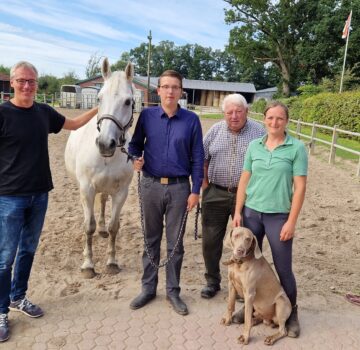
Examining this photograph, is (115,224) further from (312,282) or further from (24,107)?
(312,282)

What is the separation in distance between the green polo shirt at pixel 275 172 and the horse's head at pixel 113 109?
1.15 metres

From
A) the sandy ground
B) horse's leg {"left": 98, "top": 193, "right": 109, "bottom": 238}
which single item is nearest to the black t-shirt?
the sandy ground

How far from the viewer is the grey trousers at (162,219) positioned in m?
3.21

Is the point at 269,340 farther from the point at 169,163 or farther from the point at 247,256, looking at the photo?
the point at 169,163

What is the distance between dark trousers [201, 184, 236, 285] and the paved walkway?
40cm

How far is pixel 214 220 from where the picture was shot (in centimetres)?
352

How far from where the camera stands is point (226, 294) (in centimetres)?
372

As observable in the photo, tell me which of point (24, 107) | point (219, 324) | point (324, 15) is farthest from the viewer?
point (324, 15)

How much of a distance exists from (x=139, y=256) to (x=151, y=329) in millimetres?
1586

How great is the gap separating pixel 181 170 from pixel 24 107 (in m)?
1.32

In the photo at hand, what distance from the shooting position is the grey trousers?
3.21 meters

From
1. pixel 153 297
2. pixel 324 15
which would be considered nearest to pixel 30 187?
pixel 153 297

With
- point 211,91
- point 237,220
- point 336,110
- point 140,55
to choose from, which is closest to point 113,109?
point 237,220

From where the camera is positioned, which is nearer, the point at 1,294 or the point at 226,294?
the point at 1,294
